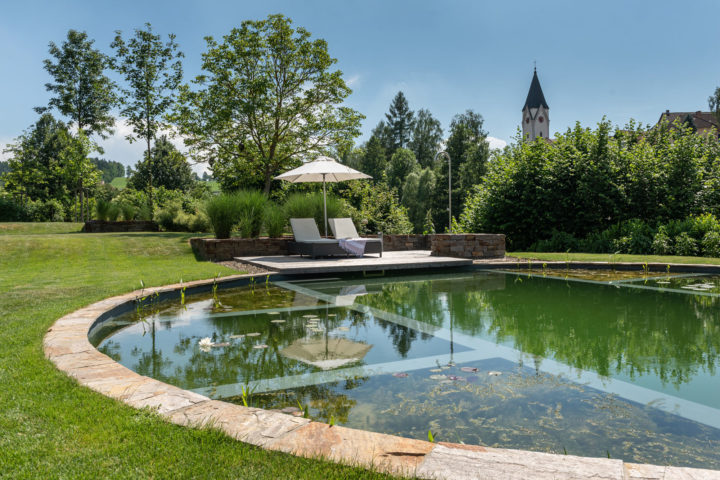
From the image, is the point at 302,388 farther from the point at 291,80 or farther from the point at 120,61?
the point at 120,61

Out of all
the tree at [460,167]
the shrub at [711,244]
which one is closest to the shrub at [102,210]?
the shrub at [711,244]

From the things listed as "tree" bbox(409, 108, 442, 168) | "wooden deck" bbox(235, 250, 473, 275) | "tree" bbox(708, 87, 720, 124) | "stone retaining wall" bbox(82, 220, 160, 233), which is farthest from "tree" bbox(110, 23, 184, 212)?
"tree" bbox(708, 87, 720, 124)

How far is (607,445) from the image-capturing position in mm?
2168

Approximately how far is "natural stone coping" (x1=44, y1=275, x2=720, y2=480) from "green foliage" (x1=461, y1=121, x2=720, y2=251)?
11.3 metres

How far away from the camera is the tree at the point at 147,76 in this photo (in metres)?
19.2

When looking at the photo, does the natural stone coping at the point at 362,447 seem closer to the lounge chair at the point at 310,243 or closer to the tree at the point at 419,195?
the lounge chair at the point at 310,243

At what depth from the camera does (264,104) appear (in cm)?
1584

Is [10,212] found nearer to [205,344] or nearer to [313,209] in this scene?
[313,209]

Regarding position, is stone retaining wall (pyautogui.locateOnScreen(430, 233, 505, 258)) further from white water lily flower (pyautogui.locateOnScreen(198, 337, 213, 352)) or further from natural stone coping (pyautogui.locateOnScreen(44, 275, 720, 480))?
natural stone coping (pyautogui.locateOnScreen(44, 275, 720, 480))

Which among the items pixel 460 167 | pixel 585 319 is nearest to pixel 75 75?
pixel 460 167

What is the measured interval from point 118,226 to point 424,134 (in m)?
37.8

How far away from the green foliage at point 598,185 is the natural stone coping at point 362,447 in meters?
11.3

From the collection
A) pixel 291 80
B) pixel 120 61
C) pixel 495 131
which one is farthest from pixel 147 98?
pixel 495 131

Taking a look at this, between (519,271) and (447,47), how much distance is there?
1707 cm
